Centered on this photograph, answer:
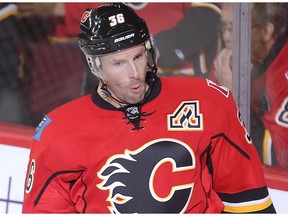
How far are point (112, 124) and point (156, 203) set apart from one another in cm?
23

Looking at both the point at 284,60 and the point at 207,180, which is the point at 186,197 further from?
the point at 284,60

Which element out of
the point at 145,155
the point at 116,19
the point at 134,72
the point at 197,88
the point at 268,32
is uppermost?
the point at 116,19

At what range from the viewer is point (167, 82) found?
7.77ft

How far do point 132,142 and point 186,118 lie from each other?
0.16 metres

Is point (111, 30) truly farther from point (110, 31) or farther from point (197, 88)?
point (197, 88)

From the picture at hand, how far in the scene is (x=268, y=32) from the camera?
3.25m

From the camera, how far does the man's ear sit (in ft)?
10.6

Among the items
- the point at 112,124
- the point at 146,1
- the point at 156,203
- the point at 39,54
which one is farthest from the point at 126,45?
the point at 39,54

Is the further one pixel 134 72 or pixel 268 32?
pixel 268 32

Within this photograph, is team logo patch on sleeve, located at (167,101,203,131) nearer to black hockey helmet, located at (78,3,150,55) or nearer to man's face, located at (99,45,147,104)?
man's face, located at (99,45,147,104)

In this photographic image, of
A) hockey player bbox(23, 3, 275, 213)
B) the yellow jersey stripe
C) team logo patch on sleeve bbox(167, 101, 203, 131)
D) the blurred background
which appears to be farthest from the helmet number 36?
the blurred background

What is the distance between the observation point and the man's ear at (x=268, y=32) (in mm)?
3242

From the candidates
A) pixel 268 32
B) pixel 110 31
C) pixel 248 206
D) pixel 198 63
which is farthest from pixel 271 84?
pixel 110 31

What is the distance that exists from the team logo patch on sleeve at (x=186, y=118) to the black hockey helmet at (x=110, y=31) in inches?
7.3
